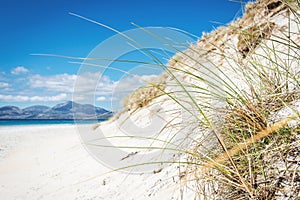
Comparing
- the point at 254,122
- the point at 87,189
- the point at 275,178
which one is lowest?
the point at 275,178

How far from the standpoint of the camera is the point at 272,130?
110 centimetres

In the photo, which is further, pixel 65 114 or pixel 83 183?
pixel 65 114

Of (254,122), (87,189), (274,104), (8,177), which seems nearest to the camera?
(254,122)

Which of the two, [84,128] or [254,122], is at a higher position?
[84,128]

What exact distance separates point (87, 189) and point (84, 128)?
7.99m

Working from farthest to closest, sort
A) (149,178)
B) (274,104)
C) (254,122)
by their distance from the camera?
(149,178), (274,104), (254,122)

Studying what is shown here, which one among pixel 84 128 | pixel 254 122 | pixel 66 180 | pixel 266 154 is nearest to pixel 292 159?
pixel 266 154

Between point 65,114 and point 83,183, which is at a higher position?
point 65,114

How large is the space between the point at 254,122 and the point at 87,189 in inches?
114

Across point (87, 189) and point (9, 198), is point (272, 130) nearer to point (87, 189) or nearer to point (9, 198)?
point (87, 189)

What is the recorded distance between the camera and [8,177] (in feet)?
21.1

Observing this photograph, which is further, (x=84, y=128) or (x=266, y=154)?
(x=84, y=128)

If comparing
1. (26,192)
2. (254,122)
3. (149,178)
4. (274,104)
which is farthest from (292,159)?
(26,192)

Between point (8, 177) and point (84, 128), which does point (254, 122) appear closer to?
point (8, 177)
